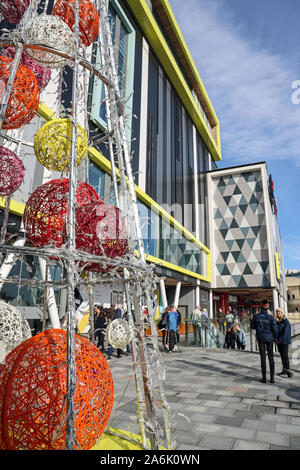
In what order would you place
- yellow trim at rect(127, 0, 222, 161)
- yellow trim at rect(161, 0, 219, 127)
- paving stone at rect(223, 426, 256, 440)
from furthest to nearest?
yellow trim at rect(161, 0, 219, 127)
yellow trim at rect(127, 0, 222, 161)
paving stone at rect(223, 426, 256, 440)

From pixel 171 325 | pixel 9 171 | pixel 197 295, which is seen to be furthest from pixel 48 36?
pixel 197 295

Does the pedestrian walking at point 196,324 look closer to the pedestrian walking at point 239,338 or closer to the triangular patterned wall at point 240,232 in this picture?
the pedestrian walking at point 239,338

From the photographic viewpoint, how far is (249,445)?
3.10m

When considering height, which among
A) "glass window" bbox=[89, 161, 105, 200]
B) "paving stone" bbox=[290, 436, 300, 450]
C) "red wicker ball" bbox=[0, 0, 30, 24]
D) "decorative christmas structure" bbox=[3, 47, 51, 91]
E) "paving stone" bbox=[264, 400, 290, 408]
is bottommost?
"paving stone" bbox=[264, 400, 290, 408]

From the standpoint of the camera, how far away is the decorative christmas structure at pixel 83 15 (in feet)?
8.95

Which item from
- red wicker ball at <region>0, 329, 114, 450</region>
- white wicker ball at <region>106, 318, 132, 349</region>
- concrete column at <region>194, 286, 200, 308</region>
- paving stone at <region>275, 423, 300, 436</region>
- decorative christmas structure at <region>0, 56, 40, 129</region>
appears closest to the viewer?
red wicker ball at <region>0, 329, 114, 450</region>

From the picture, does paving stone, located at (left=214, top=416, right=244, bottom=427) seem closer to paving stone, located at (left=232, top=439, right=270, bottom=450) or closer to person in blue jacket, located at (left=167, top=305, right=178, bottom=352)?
paving stone, located at (left=232, top=439, right=270, bottom=450)

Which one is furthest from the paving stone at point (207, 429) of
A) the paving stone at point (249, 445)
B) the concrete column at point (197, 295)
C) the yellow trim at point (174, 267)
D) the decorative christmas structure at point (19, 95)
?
the concrete column at point (197, 295)

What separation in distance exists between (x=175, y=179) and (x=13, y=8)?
1943cm

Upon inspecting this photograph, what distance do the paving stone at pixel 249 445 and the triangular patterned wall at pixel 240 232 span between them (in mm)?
24522

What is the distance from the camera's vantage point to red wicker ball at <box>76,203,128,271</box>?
2230 millimetres

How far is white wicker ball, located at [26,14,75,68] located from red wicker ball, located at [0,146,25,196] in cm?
83

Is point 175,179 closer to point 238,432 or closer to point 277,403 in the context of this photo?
point 277,403

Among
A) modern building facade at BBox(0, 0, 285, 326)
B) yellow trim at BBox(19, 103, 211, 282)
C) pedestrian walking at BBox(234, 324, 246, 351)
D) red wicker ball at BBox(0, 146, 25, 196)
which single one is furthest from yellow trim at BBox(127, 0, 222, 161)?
red wicker ball at BBox(0, 146, 25, 196)
